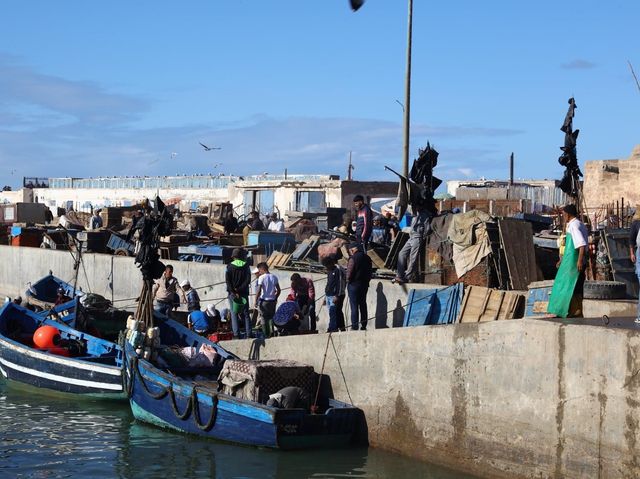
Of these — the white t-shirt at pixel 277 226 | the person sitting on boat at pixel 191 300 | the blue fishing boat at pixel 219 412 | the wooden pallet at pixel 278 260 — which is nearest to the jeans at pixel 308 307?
the blue fishing boat at pixel 219 412

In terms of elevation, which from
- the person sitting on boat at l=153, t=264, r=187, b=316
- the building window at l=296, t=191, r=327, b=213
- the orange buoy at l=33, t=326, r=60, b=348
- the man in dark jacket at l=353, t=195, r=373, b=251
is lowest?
the orange buoy at l=33, t=326, r=60, b=348

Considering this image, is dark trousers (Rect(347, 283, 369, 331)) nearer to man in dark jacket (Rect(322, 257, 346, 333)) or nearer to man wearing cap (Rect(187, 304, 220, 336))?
man in dark jacket (Rect(322, 257, 346, 333))

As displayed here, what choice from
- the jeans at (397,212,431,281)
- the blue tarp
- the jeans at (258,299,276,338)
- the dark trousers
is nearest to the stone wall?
the jeans at (397,212,431,281)

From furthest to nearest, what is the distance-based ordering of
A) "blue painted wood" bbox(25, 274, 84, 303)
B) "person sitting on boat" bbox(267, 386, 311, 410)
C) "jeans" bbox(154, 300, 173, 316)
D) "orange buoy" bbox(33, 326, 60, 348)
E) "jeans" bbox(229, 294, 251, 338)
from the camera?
"blue painted wood" bbox(25, 274, 84, 303) < "jeans" bbox(154, 300, 173, 316) < "orange buoy" bbox(33, 326, 60, 348) < "jeans" bbox(229, 294, 251, 338) < "person sitting on boat" bbox(267, 386, 311, 410)

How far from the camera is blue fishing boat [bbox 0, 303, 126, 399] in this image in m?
17.2

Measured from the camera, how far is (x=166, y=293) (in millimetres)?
20531

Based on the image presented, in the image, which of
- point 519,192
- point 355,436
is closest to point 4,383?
point 355,436

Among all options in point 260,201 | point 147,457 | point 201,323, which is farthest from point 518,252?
point 260,201

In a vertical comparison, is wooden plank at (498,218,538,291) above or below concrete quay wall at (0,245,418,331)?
above

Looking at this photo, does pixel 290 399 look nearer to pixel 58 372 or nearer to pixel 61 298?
pixel 58 372

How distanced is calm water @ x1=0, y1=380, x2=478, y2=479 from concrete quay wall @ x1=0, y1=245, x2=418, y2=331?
15.6 feet

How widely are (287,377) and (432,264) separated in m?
5.56

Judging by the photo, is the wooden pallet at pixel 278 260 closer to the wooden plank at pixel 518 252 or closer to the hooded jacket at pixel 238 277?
the hooded jacket at pixel 238 277

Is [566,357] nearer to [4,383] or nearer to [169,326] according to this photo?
[169,326]
